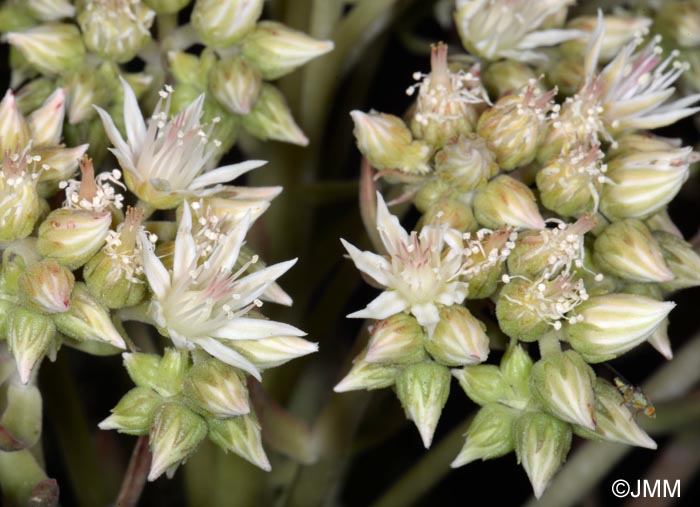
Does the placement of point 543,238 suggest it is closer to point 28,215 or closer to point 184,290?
point 184,290

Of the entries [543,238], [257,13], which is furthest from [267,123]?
[543,238]

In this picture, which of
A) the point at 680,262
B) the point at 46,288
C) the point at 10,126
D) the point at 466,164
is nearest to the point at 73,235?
the point at 46,288

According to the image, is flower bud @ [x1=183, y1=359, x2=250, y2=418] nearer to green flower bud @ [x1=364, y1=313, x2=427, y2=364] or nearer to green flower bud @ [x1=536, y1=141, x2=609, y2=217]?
green flower bud @ [x1=364, y1=313, x2=427, y2=364]

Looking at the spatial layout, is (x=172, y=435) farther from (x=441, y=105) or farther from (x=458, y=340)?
(x=441, y=105)
